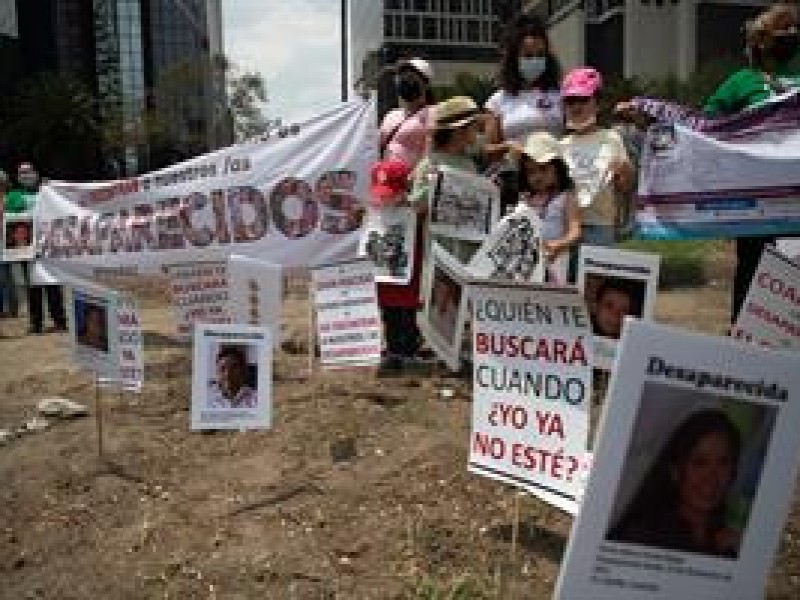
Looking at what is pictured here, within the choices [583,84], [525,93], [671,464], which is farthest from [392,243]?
[671,464]

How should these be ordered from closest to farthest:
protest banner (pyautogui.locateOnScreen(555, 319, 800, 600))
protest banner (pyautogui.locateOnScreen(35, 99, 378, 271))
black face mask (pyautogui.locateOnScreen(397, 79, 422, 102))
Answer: protest banner (pyautogui.locateOnScreen(555, 319, 800, 600)) → black face mask (pyautogui.locateOnScreen(397, 79, 422, 102)) → protest banner (pyautogui.locateOnScreen(35, 99, 378, 271))

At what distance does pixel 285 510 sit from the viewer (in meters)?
5.25

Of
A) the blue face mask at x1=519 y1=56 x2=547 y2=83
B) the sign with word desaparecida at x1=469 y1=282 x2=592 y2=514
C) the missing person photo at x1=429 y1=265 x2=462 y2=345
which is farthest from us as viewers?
the blue face mask at x1=519 y1=56 x2=547 y2=83

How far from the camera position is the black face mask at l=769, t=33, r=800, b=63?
19.7 ft

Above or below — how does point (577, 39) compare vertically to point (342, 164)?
above

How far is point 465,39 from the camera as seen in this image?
12200cm

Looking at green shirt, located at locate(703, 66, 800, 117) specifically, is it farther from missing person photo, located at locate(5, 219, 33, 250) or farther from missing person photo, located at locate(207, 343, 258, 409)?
missing person photo, located at locate(5, 219, 33, 250)

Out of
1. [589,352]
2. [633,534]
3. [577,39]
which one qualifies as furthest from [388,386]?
[577,39]

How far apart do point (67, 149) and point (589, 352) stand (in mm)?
55182

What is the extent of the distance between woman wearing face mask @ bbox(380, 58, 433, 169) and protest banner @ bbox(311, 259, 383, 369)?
76 cm

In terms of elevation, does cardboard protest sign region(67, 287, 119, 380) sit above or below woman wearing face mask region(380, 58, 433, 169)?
below

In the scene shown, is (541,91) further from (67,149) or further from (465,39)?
(465,39)

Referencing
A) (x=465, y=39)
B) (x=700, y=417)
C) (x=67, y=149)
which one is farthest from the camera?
(x=465, y=39)

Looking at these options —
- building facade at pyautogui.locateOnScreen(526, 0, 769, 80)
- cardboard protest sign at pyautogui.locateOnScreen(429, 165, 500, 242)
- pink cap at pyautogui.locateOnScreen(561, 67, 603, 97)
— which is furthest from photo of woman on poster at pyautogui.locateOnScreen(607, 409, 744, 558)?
building facade at pyautogui.locateOnScreen(526, 0, 769, 80)
